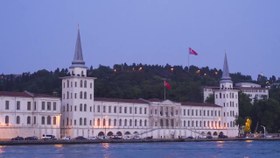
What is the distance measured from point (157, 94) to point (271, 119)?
24.1m

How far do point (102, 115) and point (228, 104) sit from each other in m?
33.3

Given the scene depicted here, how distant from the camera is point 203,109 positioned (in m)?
141

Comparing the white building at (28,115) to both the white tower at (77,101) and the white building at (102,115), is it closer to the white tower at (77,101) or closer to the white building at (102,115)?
the white building at (102,115)

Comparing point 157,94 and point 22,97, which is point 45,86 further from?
point 22,97

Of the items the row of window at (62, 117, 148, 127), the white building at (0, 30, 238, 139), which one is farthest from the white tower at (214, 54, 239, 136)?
the row of window at (62, 117, 148, 127)

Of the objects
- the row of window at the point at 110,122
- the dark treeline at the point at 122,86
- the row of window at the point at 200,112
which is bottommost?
the row of window at the point at 110,122

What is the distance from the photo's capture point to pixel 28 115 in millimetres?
112500

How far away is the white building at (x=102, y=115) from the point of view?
112 m

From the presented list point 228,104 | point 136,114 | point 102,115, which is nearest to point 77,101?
point 102,115

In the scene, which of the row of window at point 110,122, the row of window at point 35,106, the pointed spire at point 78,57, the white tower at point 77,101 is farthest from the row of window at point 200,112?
the row of window at point 35,106

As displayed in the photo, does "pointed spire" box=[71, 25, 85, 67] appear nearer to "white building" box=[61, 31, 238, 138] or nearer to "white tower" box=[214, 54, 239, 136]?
"white building" box=[61, 31, 238, 138]

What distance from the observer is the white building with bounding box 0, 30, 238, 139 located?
11231 centimetres

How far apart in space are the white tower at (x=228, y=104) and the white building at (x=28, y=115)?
41.4 m

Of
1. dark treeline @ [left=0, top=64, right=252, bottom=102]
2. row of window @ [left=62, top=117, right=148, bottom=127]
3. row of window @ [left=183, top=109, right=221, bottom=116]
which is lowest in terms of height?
row of window @ [left=62, top=117, right=148, bottom=127]
